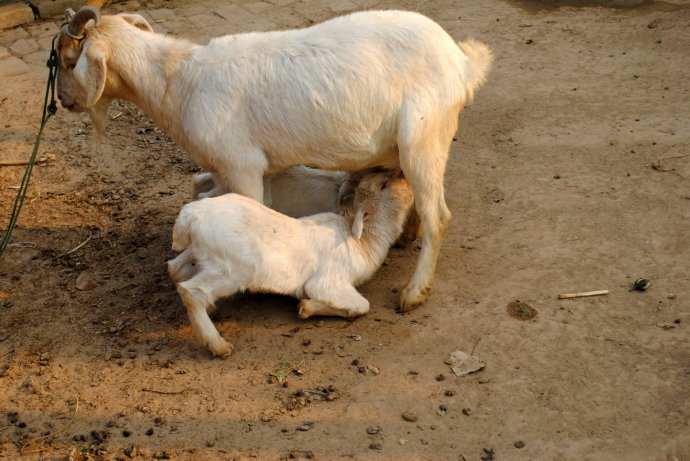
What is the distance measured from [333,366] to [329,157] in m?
1.37

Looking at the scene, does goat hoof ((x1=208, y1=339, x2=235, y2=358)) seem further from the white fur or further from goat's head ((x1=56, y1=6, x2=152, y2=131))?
goat's head ((x1=56, y1=6, x2=152, y2=131))

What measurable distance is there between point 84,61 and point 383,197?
2138 millimetres

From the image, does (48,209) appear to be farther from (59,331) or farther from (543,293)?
(543,293)

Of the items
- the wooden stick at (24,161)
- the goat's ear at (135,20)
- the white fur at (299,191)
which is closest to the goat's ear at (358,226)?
the white fur at (299,191)

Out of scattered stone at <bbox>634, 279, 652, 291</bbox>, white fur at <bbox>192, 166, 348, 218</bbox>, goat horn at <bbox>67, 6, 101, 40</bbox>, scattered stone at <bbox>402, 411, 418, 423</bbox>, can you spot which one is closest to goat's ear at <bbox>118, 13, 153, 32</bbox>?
goat horn at <bbox>67, 6, 101, 40</bbox>

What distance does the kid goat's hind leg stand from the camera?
15.8ft

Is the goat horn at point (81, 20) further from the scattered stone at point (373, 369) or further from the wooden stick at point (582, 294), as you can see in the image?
the wooden stick at point (582, 294)

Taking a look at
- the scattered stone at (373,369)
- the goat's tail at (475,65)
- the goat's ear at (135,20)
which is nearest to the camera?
the scattered stone at (373,369)

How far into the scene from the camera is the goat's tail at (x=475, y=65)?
5020mm

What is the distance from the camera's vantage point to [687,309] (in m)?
4.71

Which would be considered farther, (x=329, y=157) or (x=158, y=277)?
(x=158, y=277)

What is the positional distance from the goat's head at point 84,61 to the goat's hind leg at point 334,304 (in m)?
1.92

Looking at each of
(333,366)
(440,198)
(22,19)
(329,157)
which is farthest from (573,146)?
(22,19)

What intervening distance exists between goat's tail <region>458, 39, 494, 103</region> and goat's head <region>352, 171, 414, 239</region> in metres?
0.73
